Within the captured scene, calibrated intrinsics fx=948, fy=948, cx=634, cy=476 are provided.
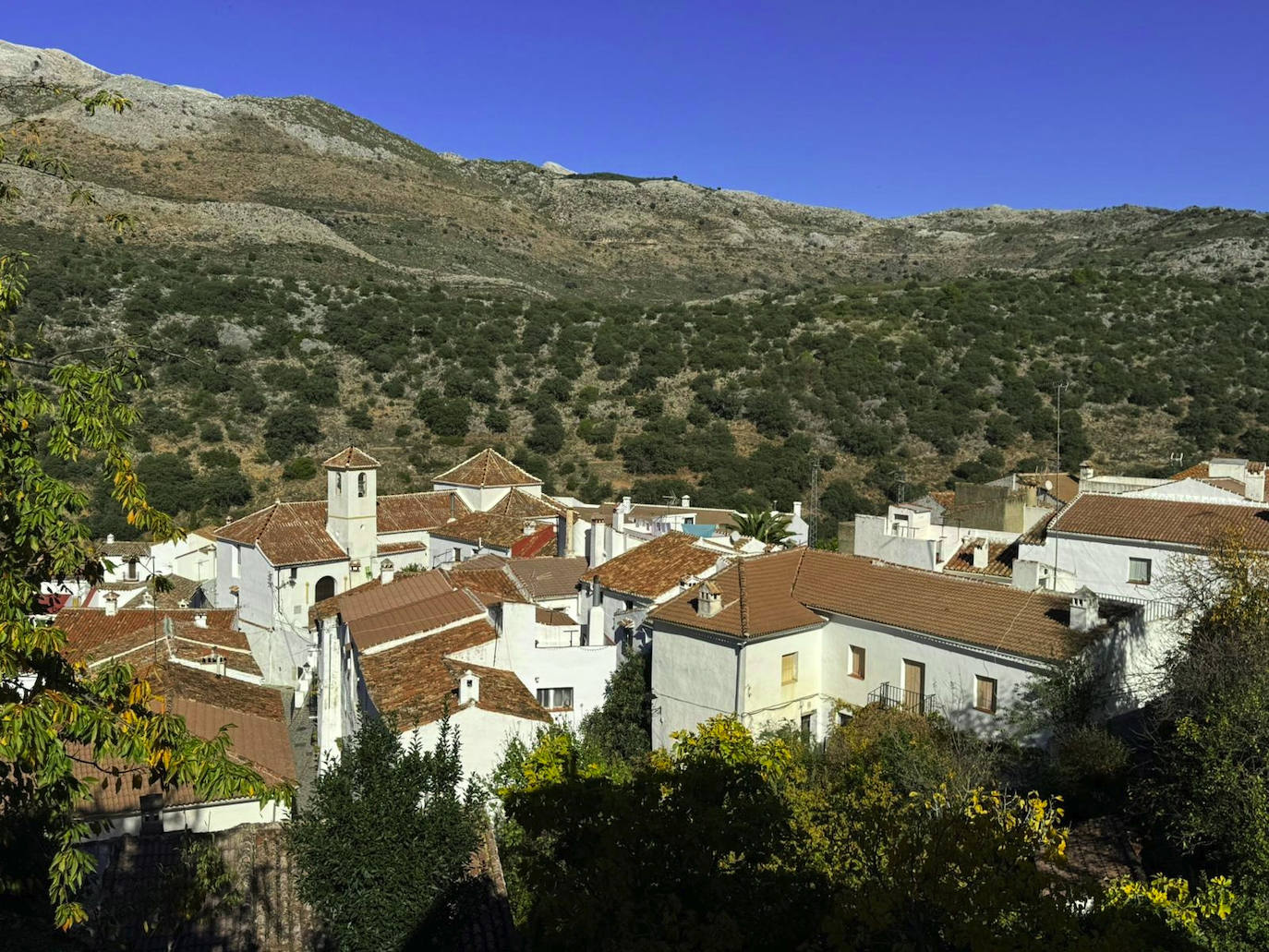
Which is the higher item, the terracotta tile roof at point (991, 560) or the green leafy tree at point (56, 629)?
the green leafy tree at point (56, 629)

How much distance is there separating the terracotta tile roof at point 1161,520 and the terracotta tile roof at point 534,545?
16.1m

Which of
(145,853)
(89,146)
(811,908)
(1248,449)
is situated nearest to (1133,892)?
(811,908)

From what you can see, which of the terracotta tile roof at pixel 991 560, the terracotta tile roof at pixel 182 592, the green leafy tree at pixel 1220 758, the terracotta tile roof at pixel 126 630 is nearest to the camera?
the green leafy tree at pixel 1220 758

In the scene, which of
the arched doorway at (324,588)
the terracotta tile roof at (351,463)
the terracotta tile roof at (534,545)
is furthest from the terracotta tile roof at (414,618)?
the terracotta tile roof at (351,463)

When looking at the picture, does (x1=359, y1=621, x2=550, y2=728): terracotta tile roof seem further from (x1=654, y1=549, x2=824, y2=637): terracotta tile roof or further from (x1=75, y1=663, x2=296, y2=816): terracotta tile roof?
(x1=654, y1=549, x2=824, y2=637): terracotta tile roof

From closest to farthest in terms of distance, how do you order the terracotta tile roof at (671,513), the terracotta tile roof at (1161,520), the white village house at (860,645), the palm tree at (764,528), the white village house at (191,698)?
the white village house at (191,698) < the white village house at (860,645) < the terracotta tile roof at (1161,520) < the palm tree at (764,528) < the terracotta tile roof at (671,513)

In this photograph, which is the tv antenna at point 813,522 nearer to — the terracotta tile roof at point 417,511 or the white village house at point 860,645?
the white village house at point 860,645

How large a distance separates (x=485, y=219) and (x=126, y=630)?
230 feet

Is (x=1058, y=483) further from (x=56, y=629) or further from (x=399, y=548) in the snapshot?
(x=56, y=629)

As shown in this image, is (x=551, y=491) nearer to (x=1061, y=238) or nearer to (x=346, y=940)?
(x=346, y=940)

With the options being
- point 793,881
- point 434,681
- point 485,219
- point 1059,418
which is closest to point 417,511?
point 434,681

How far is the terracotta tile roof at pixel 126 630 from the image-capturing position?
2302cm

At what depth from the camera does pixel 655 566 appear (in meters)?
25.2

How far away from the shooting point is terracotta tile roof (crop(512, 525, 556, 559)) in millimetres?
32625
